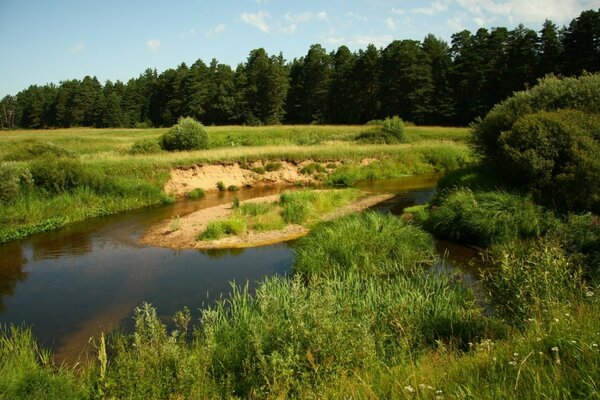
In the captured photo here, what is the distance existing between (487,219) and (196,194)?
62.9ft

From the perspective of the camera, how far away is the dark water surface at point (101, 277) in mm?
10648

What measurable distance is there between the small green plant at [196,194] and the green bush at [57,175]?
6.31 m

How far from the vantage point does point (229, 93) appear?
291 ft

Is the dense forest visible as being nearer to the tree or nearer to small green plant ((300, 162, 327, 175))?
the tree

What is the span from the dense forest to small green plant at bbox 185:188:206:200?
39745 mm

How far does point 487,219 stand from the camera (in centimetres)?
1478

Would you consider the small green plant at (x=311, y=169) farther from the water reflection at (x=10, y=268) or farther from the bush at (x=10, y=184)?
the water reflection at (x=10, y=268)

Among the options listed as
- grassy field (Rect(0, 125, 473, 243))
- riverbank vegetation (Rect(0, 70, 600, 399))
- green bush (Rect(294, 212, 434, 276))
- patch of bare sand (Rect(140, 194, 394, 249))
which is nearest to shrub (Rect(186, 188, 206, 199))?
grassy field (Rect(0, 125, 473, 243))

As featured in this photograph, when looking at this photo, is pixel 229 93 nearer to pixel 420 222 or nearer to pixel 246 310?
pixel 420 222

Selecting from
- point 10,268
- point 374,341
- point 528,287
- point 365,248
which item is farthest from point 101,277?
point 528,287

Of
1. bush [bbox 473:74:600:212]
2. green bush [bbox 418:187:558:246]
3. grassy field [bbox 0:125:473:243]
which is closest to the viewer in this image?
green bush [bbox 418:187:558:246]

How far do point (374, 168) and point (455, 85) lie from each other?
37.4 m

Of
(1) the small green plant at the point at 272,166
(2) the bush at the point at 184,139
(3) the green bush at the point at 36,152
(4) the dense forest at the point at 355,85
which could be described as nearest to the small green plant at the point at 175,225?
→ (1) the small green plant at the point at 272,166

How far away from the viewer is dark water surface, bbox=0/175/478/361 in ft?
34.9
